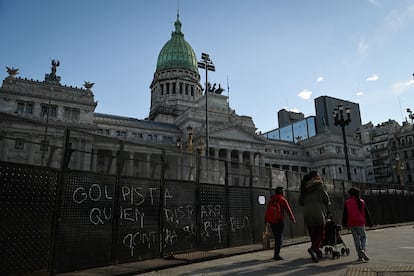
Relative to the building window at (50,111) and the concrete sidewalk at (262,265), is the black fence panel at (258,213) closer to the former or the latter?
the concrete sidewalk at (262,265)

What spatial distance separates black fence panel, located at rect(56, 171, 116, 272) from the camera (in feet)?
22.8

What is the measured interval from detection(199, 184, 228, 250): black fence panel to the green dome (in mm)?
73383

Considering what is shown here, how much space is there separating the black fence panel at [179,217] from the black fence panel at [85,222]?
1818mm

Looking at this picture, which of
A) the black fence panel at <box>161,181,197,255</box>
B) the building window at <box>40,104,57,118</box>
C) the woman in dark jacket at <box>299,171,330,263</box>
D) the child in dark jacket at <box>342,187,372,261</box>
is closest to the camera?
the woman in dark jacket at <box>299,171,330,263</box>

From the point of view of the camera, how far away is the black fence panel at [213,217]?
10352 mm

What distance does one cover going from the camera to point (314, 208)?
8.37 m

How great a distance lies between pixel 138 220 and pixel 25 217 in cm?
293

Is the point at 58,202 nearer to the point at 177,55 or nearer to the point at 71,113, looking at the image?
the point at 71,113

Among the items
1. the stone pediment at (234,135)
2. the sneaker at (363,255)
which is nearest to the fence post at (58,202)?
the sneaker at (363,255)

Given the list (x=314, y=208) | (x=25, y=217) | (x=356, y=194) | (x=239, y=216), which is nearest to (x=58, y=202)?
(x=25, y=217)

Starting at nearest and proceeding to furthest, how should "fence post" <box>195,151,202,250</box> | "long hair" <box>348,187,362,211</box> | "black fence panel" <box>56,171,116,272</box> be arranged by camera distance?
"black fence panel" <box>56,171,116,272</box> → "long hair" <box>348,187,362,211</box> → "fence post" <box>195,151,202,250</box>

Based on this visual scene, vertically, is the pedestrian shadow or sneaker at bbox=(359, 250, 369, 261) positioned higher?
sneaker at bbox=(359, 250, 369, 261)

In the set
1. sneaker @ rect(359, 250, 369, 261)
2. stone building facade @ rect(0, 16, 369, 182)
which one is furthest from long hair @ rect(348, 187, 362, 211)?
stone building facade @ rect(0, 16, 369, 182)

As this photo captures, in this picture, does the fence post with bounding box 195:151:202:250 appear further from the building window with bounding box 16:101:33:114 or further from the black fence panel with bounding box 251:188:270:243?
the building window with bounding box 16:101:33:114
